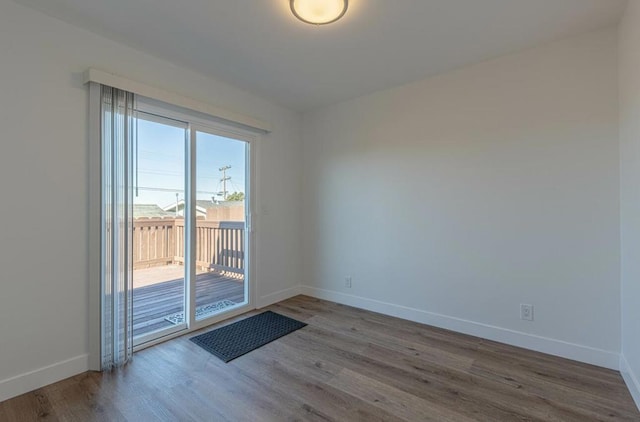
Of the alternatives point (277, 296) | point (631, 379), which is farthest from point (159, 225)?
point (631, 379)

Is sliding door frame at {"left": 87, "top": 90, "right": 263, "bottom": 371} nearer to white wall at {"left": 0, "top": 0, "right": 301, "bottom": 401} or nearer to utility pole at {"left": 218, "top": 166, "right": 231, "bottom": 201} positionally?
white wall at {"left": 0, "top": 0, "right": 301, "bottom": 401}

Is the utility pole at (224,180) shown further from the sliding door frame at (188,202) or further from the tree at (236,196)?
the sliding door frame at (188,202)

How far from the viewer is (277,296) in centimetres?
365

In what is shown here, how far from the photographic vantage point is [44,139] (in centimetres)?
194

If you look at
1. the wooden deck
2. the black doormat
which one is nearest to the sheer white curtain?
the wooden deck

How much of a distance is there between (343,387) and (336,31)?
8.17 ft

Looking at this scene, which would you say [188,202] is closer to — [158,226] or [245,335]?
[158,226]

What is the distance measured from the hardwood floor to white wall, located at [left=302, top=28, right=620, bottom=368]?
0.39 meters

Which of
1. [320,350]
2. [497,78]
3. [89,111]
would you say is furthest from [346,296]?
[89,111]

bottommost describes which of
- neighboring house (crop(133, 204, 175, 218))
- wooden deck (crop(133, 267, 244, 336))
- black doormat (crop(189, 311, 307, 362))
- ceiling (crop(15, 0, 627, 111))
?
black doormat (crop(189, 311, 307, 362))

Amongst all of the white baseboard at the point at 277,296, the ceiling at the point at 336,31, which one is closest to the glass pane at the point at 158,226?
the ceiling at the point at 336,31

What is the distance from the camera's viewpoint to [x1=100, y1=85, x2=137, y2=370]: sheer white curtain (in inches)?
83.5

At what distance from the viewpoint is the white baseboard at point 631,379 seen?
67.4 inches

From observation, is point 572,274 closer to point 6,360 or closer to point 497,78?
point 497,78
